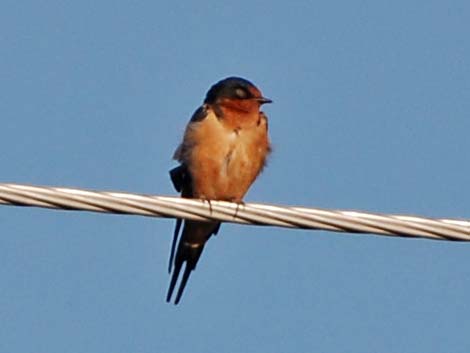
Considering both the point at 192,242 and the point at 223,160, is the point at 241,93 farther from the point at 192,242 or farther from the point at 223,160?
the point at 192,242

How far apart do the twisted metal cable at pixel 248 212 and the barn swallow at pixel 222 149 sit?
7.77 ft

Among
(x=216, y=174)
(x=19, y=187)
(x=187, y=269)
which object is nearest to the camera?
(x=19, y=187)

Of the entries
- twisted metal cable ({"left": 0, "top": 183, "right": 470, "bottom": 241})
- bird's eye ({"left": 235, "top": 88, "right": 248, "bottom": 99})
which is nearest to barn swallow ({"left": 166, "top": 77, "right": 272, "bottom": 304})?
bird's eye ({"left": 235, "top": 88, "right": 248, "bottom": 99})

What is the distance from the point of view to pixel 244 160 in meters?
7.46

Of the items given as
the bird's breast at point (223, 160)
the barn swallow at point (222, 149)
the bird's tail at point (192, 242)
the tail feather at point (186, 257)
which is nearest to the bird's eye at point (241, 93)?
the barn swallow at point (222, 149)

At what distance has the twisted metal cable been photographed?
4633 millimetres

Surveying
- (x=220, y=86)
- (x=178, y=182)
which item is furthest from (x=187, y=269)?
(x=220, y=86)

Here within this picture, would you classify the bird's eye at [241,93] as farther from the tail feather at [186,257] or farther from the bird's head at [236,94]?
the tail feather at [186,257]

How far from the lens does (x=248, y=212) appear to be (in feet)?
16.1

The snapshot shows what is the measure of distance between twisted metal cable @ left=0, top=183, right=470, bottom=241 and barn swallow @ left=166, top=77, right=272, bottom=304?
7.77ft

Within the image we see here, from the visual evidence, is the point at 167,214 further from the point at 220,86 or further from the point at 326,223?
the point at 220,86

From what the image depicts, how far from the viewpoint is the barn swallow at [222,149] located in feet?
24.4

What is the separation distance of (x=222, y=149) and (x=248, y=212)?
256 centimetres

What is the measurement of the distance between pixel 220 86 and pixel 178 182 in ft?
2.05
